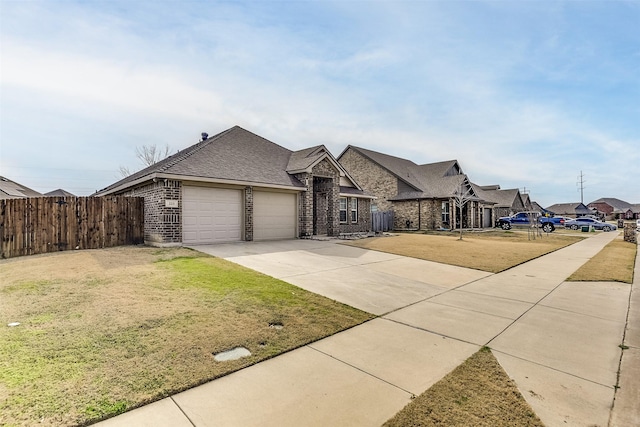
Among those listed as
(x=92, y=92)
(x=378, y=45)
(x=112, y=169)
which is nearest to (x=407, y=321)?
(x=378, y=45)

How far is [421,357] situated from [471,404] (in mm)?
1006

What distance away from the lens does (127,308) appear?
16.6 feet

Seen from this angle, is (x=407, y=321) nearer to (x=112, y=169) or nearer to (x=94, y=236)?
(x=94, y=236)

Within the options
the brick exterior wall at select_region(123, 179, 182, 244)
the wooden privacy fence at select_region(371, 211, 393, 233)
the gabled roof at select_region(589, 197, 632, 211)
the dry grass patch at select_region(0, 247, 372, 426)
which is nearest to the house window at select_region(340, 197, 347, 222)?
the wooden privacy fence at select_region(371, 211, 393, 233)

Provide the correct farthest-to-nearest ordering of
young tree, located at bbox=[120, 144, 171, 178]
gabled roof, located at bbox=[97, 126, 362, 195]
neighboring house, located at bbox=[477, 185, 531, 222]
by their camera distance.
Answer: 1. neighboring house, located at bbox=[477, 185, 531, 222]
2. young tree, located at bbox=[120, 144, 171, 178]
3. gabled roof, located at bbox=[97, 126, 362, 195]

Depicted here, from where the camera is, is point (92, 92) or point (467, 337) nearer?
point (467, 337)

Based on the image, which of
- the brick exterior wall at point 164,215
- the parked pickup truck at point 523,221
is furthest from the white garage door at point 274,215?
the parked pickup truck at point 523,221

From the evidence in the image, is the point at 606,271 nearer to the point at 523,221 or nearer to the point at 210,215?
the point at 210,215

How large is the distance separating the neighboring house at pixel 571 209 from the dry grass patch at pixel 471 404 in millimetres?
97861

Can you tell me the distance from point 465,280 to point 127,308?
8150 mm

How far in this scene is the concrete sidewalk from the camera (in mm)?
2740

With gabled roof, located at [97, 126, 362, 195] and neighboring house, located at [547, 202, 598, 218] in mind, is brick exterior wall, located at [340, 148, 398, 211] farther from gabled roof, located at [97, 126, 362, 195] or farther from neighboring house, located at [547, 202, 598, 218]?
neighboring house, located at [547, 202, 598, 218]

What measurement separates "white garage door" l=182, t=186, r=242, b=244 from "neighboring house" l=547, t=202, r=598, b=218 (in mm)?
93931

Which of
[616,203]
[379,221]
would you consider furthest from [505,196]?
[616,203]
